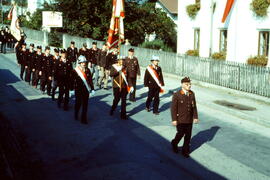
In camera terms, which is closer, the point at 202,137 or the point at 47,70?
the point at 202,137

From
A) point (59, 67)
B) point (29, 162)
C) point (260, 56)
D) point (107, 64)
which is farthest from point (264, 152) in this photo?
point (260, 56)

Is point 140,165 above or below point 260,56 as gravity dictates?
below

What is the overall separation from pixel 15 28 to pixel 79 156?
54.7 ft

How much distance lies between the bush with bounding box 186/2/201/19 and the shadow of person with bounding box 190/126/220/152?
13.8 meters

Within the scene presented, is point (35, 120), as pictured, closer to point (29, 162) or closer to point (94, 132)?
point (94, 132)

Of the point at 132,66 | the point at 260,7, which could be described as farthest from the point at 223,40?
the point at 132,66

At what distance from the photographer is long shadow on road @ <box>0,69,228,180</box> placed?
719 cm

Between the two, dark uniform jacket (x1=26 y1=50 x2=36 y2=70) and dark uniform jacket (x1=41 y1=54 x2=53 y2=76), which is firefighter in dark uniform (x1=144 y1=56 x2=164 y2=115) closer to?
dark uniform jacket (x1=41 y1=54 x2=53 y2=76)

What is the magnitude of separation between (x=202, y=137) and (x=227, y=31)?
12381 millimetres

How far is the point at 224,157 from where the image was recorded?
8.23 m

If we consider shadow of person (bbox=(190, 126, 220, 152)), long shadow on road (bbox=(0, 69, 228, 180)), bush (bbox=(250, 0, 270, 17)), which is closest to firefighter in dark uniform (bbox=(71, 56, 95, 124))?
long shadow on road (bbox=(0, 69, 228, 180))

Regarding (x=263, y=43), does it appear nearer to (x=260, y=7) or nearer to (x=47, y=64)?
(x=260, y=7)

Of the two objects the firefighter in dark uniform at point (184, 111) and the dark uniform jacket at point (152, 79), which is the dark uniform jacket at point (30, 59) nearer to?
the dark uniform jacket at point (152, 79)

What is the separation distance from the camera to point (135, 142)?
9.09 m
